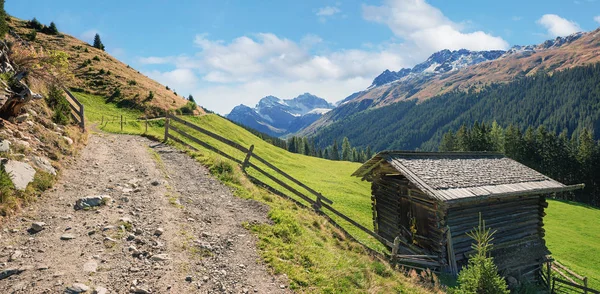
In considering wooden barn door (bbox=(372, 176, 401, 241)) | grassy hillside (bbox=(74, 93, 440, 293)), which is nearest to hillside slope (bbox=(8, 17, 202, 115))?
grassy hillside (bbox=(74, 93, 440, 293))

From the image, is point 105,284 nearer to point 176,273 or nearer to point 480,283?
point 176,273

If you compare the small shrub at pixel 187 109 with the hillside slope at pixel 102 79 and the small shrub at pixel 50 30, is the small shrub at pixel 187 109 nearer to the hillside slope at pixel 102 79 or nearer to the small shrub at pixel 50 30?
the hillside slope at pixel 102 79

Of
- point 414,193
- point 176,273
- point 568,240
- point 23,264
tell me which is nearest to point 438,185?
point 414,193

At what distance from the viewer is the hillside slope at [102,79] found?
4538 cm

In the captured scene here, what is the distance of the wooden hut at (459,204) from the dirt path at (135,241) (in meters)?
9.84

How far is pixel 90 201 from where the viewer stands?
10.8 metres

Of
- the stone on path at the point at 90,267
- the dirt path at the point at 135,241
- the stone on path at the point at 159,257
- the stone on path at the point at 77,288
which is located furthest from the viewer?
the stone on path at the point at 159,257

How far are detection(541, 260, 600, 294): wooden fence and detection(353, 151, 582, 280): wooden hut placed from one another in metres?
0.98

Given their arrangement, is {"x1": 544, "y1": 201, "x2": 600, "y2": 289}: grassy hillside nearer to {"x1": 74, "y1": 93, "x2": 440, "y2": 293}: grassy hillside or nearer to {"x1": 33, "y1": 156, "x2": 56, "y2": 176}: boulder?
{"x1": 74, "y1": 93, "x2": 440, "y2": 293}: grassy hillside

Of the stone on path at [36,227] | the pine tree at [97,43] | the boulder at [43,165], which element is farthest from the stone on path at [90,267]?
the pine tree at [97,43]

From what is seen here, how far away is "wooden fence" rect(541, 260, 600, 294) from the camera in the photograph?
62.0ft

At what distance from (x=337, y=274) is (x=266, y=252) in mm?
2302

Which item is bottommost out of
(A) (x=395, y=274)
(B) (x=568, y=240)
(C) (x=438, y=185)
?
(B) (x=568, y=240)

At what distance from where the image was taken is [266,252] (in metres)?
9.66
